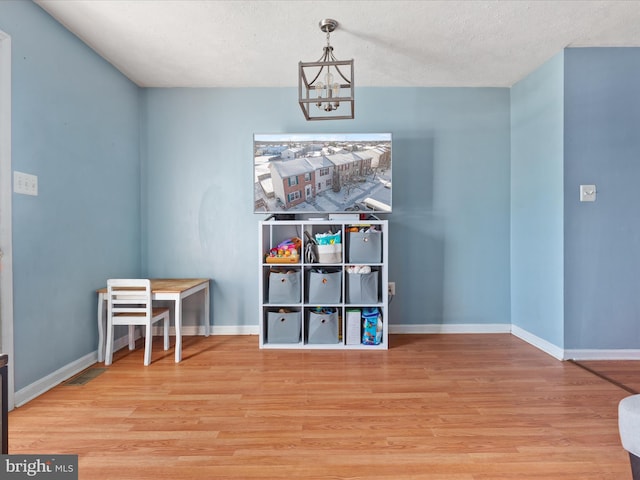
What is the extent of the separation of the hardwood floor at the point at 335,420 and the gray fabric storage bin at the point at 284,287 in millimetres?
493

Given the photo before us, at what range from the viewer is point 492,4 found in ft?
7.12

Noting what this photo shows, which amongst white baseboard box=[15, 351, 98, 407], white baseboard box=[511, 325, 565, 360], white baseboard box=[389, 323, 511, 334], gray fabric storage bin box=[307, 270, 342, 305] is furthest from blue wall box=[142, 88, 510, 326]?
white baseboard box=[15, 351, 98, 407]

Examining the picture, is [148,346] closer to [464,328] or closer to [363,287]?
[363,287]

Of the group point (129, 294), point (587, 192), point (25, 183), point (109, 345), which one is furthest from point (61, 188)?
point (587, 192)

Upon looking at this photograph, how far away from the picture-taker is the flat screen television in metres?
3.19

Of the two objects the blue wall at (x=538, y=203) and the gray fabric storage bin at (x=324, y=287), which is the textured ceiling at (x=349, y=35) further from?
the gray fabric storage bin at (x=324, y=287)

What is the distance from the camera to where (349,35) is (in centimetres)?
250

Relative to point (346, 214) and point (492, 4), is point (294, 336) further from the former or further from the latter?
point (492, 4)

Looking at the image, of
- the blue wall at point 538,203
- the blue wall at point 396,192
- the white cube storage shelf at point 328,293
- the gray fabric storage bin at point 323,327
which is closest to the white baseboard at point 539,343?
the blue wall at point 538,203

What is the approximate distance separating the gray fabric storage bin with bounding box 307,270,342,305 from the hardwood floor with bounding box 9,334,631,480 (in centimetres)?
50

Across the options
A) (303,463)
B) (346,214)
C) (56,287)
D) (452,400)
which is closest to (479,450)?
(452,400)

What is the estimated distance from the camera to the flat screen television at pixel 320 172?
3.19 m

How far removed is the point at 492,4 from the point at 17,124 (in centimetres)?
298

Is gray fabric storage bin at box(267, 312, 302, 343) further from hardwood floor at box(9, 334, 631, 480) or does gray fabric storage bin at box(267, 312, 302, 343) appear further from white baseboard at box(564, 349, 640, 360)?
white baseboard at box(564, 349, 640, 360)
